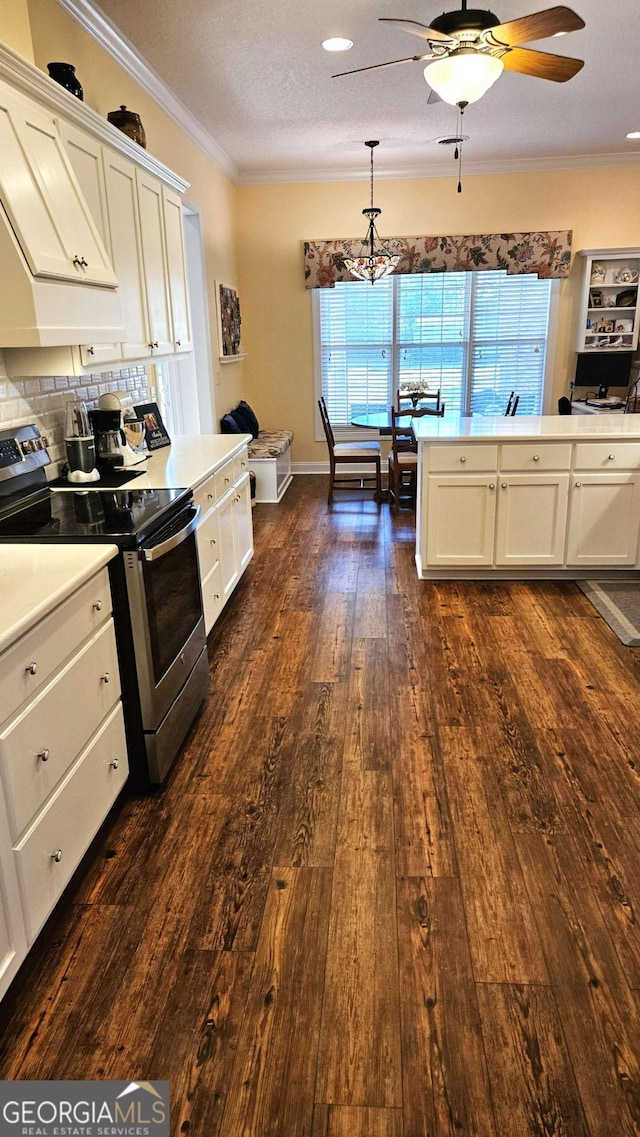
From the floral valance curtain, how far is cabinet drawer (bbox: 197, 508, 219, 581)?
480 centimetres

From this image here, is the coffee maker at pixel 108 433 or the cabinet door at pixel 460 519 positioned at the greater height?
the coffee maker at pixel 108 433

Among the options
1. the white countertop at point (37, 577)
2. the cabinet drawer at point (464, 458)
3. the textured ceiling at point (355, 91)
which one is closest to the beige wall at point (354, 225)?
the textured ceiling at point (355, 91)

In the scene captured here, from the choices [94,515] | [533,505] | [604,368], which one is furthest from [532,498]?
[604,368]

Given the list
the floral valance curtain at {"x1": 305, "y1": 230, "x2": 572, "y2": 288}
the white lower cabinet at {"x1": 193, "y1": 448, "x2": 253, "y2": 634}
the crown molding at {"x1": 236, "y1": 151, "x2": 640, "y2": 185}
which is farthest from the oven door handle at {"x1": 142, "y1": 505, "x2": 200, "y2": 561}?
the crown molding at {"x1": 236, "y1": 151, "x2": 640, "y2": 185}

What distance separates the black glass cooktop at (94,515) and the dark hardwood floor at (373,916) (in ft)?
2.96

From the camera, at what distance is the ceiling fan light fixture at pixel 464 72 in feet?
9.58

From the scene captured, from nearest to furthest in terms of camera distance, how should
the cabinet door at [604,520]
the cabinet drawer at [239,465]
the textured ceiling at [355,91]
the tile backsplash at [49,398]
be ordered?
the tile backsplash at [49,398] → the textured ceiling at [355,91] → the cabinet drawer at [239,465] → the cabinet door at [604,520]

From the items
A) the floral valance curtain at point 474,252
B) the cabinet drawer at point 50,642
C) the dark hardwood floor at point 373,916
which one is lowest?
the dark hardwood floor at point 373,916

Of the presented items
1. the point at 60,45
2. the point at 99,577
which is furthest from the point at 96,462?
the point at 60,45

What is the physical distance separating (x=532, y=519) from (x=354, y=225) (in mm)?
4531

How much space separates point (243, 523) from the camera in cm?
Answer: 437

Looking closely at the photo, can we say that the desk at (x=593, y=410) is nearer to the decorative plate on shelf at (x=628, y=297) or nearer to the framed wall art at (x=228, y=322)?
the decorative plate on shelf at (x=628, y=297)

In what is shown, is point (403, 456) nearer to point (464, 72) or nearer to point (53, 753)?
point (464, 72)

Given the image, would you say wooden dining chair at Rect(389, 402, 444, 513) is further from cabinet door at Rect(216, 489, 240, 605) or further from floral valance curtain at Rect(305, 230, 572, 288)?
cabinet door at Rect(216, 489, 240, 605)
